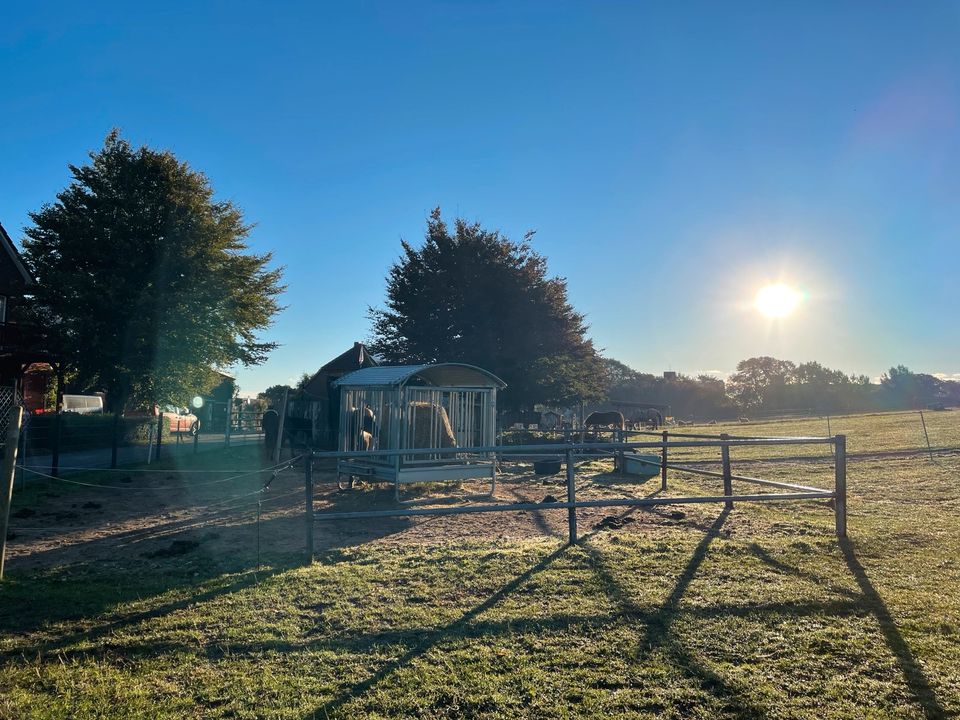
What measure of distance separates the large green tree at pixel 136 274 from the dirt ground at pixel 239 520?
9.14 metres

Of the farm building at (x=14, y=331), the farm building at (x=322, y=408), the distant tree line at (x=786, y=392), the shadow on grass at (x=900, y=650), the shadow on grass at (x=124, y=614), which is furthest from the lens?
the distant tree line at (x=786, y=392)

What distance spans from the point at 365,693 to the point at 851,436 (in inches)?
1180

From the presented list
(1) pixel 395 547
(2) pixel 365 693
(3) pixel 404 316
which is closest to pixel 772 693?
(2) pixel 365 693

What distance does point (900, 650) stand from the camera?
4.18 m

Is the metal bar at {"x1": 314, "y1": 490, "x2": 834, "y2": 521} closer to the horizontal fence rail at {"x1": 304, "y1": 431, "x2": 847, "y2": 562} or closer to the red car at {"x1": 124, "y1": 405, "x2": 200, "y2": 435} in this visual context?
the horizontal fence rail at {"x1": 304, "y1": 431, "x2": 847, "y2": 562}

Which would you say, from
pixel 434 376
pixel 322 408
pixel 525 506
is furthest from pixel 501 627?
pixel 322 408

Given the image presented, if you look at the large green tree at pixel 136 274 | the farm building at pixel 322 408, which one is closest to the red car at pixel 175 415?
the large green tree at pixel 136 274

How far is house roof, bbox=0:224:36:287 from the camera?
960 inches

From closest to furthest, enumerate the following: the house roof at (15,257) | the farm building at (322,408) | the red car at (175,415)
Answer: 1. the farm building at (322,408)
2. the house roof at (15,257)
3. the red car at (175,415)

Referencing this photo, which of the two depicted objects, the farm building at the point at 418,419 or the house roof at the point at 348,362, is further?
the house roof at the point at 348,362

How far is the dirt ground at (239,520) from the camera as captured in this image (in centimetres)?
787

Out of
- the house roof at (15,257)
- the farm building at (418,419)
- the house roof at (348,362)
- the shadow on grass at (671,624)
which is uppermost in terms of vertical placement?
the house roof at (15,257)

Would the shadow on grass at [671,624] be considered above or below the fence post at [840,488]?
A: below

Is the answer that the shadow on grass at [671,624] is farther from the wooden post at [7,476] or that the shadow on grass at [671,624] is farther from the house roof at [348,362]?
the house roof at [348,362]
